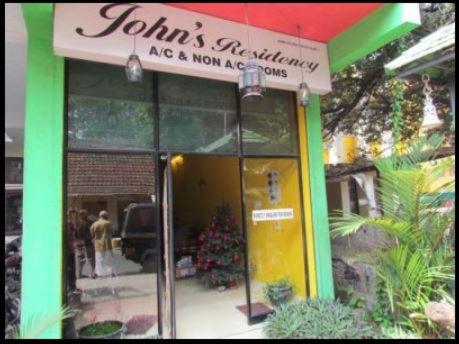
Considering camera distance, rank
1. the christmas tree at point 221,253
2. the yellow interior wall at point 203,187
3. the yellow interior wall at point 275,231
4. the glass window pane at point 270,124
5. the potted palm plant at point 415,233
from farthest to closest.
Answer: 1. the yellow interior wall at point 203,187
2. the christmas tree at point 221,253
3. the yellow interior wall at point 275,231
4. the glass window pane at point 270,124
5. the potted palm plant at point 415,233

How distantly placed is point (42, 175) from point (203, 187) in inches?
194

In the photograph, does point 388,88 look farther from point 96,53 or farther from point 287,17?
point 96,53

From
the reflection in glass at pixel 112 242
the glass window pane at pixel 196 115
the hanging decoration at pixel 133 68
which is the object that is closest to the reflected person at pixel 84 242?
the reflection in glass at pixel 112 242

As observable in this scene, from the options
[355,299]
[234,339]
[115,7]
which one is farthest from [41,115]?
[355,299]

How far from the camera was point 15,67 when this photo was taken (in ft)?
16.2

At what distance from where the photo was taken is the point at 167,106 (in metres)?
A: 4.04

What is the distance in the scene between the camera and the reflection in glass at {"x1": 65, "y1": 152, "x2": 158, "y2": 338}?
11.7ft

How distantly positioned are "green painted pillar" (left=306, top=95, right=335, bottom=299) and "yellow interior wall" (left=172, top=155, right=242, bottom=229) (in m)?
1.71

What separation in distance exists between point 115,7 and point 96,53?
0.54m

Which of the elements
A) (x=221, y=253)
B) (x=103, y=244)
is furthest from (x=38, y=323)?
(x=221, y=253)

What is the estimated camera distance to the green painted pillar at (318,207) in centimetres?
464

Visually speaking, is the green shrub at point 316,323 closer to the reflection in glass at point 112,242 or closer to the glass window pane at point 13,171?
the reflection in glass at point 112,242

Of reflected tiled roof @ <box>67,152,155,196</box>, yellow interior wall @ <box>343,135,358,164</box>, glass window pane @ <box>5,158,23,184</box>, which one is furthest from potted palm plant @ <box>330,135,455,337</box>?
glass window pane @ <box>5,158,23,184</box>

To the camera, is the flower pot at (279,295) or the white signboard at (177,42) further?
the flower pot at (279,295)
